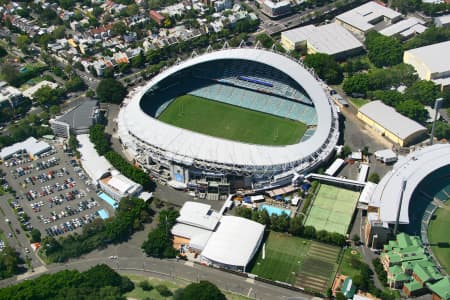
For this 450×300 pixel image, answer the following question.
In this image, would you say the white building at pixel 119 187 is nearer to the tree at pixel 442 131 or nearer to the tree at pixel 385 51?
the tree at pixel 442 131

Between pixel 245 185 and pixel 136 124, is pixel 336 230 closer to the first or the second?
pixel 245 185

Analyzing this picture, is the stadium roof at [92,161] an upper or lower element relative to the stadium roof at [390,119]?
lower

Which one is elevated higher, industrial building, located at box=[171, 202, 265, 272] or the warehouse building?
the warehouse building

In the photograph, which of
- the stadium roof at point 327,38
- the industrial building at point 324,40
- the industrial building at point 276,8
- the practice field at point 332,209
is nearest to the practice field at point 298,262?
the practice field at point 332,209

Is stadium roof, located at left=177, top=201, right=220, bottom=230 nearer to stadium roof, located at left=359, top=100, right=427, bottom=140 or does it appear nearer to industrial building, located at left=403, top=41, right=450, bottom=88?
stadium roof, located at left=359, top=100, right=427, bottom=140

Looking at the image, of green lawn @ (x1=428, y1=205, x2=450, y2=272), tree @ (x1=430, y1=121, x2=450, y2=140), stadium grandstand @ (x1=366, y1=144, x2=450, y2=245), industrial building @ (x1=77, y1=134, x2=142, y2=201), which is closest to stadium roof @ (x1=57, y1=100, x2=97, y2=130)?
industrial building @ (x1=77, y1=134, x2=142, y2=201)

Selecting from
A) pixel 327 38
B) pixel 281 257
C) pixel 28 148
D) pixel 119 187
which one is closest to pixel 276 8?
pixel 327 38

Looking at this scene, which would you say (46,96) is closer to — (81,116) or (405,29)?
(81,116)
